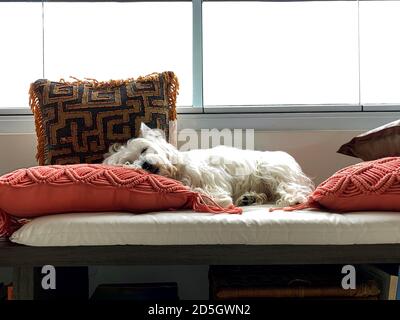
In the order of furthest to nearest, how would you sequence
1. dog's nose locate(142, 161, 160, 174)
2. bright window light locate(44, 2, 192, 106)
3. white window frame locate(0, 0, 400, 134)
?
bright window light locate(44, 2, 192, 106) < white window frame locate(0, 0, 400, 134) < dog's nose locate(142, 161, 160, 174)

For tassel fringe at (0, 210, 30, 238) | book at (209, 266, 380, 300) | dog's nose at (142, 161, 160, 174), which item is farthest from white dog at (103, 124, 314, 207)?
tassel fringe at (0, 210, 30, 238)

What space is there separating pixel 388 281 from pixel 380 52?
1.42 metres

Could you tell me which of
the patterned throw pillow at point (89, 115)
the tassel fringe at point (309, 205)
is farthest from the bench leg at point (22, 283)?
the tassel fringe at point (309, 205)

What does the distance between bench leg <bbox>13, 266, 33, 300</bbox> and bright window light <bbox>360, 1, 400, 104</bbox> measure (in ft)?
6.15

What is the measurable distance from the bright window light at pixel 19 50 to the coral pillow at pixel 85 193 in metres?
1.16

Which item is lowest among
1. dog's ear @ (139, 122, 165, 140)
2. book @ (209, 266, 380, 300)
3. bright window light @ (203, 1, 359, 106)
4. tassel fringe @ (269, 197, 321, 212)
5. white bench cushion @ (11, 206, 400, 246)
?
book @ (209, 266, 380, 300)

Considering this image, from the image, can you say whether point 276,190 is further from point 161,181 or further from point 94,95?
point 94,95

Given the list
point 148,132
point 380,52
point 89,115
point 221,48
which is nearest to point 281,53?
point 221,48

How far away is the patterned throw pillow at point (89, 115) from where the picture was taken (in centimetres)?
227

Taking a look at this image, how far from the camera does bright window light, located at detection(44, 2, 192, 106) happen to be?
9.04ft

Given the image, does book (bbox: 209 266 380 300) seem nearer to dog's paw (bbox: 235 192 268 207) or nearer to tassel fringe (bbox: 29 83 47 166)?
dog's paw (bbox: 235 192 268 207)
